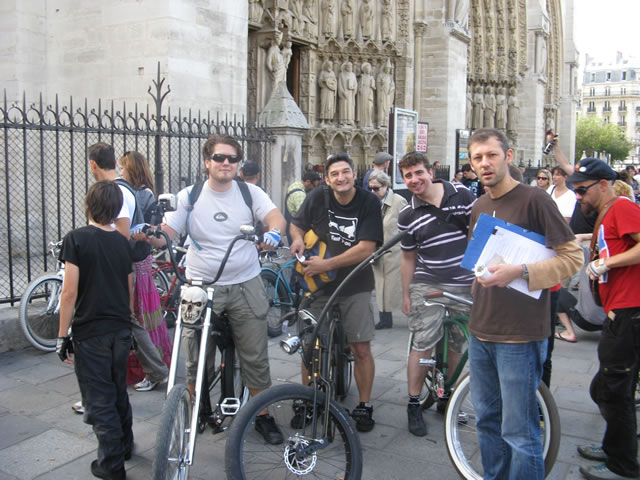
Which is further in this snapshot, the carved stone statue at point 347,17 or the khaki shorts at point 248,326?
the carved stone statue at point 347,17

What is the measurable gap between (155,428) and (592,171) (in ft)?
10.3

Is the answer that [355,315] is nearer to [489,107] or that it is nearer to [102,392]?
[102,392]

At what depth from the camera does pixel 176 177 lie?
845 cm

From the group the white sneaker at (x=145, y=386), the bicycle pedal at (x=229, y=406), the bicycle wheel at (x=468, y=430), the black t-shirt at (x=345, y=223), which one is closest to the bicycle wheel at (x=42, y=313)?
the white sneaker at (x=145, y=386)

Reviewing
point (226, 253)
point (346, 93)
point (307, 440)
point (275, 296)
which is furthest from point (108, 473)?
point (346, 93)

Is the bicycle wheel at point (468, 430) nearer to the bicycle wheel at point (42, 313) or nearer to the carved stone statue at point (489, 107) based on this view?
the bicycle wheel at point (42, 313)

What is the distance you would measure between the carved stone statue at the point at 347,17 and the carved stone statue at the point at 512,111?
34.7ft

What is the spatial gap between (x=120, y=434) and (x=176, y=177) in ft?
17.8

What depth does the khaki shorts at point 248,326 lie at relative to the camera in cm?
377

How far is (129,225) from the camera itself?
13.8 feet

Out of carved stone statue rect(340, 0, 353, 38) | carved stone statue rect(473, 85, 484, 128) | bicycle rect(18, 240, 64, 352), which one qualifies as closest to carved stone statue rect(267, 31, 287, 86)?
carved stone statue rect(340, 0, 353, 38)

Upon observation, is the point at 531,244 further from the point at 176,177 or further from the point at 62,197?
the point at 62,197

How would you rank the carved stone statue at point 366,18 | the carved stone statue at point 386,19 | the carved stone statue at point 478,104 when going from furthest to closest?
the carved stone statue at point 478,104, the carved stone statue at point 386,19, the carved stone statue at point 366,18

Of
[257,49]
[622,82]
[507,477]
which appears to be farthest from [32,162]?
[622,82]
